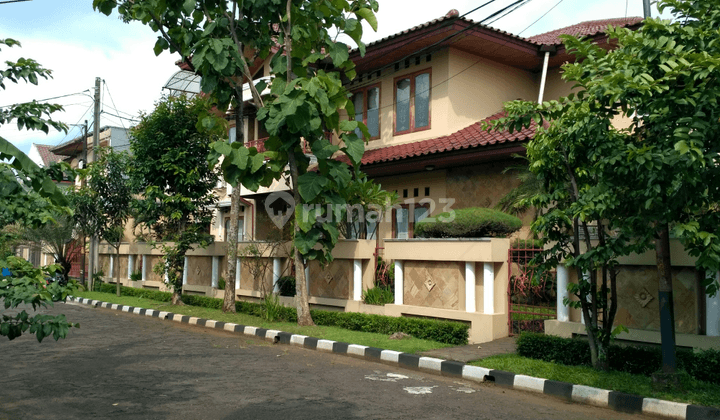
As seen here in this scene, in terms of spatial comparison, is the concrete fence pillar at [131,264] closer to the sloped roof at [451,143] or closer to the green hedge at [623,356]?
the sloped roof at [451,143]

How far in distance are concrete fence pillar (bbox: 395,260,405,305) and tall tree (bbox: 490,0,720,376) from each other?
5.71m

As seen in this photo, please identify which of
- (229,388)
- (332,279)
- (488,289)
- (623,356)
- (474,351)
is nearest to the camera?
(229,388)

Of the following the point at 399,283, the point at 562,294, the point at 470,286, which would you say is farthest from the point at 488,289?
the point at 399,283

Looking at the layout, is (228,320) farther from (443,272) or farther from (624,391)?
(624,391)

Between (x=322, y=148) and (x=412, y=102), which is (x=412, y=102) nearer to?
(x=412, y=102)

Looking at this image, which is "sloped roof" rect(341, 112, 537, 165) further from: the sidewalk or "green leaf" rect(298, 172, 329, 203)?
the sidewalk

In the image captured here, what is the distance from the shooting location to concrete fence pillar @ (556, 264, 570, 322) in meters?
9.52

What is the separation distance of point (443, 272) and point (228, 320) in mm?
5819

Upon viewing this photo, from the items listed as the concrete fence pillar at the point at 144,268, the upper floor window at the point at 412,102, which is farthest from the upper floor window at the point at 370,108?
the concrete fence pillar at the point at 144,268

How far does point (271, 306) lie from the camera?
14.7m

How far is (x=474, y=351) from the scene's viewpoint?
1020cm

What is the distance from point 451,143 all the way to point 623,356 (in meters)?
8.18

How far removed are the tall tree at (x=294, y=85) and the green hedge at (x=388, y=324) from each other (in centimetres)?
55

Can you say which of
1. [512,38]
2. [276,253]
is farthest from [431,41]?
[276,253]
